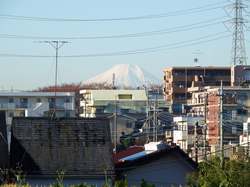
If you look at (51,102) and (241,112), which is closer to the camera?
(241,112)

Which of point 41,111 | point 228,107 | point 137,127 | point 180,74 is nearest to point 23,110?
point 41,111

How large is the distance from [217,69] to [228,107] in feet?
85.4

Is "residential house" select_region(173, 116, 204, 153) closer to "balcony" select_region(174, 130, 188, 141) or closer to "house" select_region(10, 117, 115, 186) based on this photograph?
"balcony" select_region(174, 130, 188, 141)

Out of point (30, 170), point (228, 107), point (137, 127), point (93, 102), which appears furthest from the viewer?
point (93, 102)

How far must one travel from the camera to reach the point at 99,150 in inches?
1040

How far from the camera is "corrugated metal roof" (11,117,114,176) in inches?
997

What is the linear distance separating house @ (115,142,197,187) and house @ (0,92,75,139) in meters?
37.7

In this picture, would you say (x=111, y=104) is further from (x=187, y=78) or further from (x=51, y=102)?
(x=187, y=78)

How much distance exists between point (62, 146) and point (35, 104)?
40.8 m

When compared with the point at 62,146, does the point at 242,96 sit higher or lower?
higher

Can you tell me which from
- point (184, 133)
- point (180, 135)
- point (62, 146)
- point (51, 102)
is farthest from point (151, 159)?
point (51, 102)

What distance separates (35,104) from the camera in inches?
2613

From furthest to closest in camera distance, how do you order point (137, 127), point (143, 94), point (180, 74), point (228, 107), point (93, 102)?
1. point (180, 74)
2. point (143, 94)
3. point (93, 102)
4. point (137, 127)
5. point (228, 107)

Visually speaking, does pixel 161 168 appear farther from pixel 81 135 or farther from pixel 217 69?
pixel 217 69
